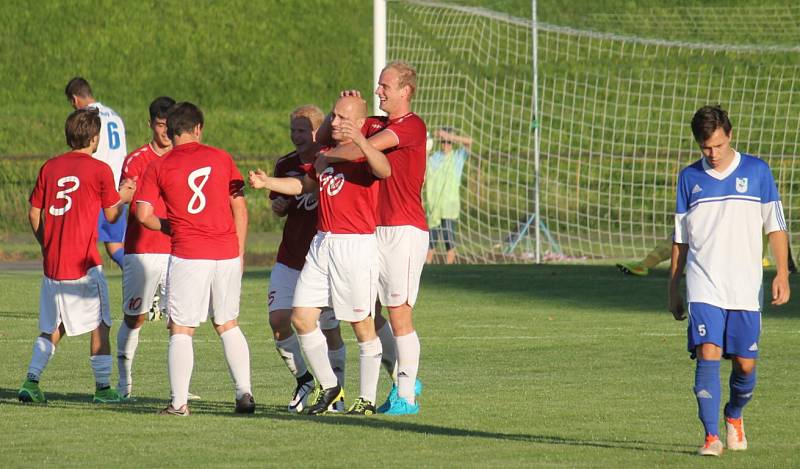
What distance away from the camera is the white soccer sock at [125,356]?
995cm

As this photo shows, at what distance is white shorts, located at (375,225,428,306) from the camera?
902cm

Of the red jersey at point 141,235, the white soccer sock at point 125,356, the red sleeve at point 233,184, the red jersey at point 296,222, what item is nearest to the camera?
the red sleeve at point 233,184

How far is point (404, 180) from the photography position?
904 cm

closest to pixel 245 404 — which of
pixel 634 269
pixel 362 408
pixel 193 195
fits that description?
pixel 362 408

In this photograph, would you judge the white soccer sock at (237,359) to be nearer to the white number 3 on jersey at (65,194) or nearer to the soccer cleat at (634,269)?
the white number 3 on jersey at (65,194)

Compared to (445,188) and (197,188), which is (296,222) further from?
(445,188)

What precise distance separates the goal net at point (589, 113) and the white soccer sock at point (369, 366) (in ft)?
45.5

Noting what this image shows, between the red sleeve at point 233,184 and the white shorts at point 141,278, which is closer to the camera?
the red sleeve at point 233,184

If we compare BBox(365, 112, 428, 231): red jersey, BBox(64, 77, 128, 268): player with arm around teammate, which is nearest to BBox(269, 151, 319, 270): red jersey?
BBox(365, 112, 428, 231): red jersey

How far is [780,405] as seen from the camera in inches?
372

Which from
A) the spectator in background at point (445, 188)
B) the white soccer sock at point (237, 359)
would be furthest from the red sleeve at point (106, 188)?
the spectator in background at point (445, 188)

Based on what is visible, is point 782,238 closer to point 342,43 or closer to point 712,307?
point 712,307

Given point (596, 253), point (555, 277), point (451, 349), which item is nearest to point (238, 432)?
point (451, 349)

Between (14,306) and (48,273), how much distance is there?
720 cm
